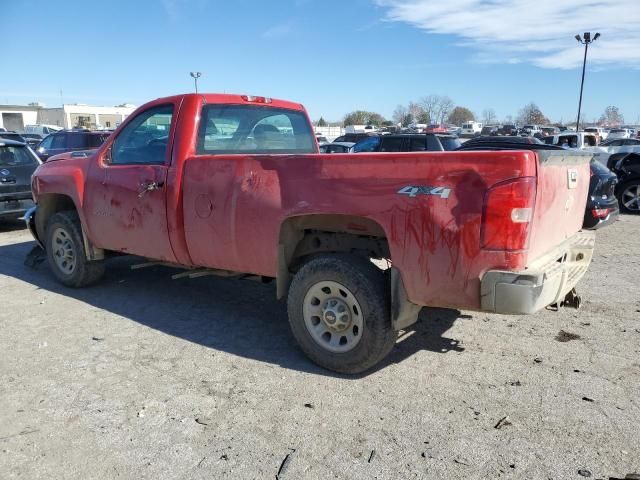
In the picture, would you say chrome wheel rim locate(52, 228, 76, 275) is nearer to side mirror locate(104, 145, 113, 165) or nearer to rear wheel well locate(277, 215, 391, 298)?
side mirror locate(104, 145, 113, 165)

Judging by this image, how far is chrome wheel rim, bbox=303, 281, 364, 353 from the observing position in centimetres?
375

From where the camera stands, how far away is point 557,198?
11.6ft

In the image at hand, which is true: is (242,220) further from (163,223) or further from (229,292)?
(229,292)

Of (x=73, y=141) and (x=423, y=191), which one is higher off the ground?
(x=73, y=141)

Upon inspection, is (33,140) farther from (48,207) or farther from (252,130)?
(252,130)

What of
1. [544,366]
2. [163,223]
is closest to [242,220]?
[163,223]

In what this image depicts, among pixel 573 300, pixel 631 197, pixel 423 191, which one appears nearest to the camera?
pixel 423 191

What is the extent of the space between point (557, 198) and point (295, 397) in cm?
219

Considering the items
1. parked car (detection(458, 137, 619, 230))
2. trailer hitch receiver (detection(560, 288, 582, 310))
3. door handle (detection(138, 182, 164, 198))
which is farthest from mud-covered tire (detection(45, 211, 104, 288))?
parked car (detection(458, 137, 619, 230))

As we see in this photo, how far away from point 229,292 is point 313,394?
257cm

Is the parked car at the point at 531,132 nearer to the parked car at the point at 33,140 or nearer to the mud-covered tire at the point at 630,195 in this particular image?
the mud-covered tire at the point at 630,195

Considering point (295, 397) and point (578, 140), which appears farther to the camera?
point (578, 140)

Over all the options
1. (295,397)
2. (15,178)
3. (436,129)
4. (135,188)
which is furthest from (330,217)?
(436,129)

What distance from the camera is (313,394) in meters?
3.60
